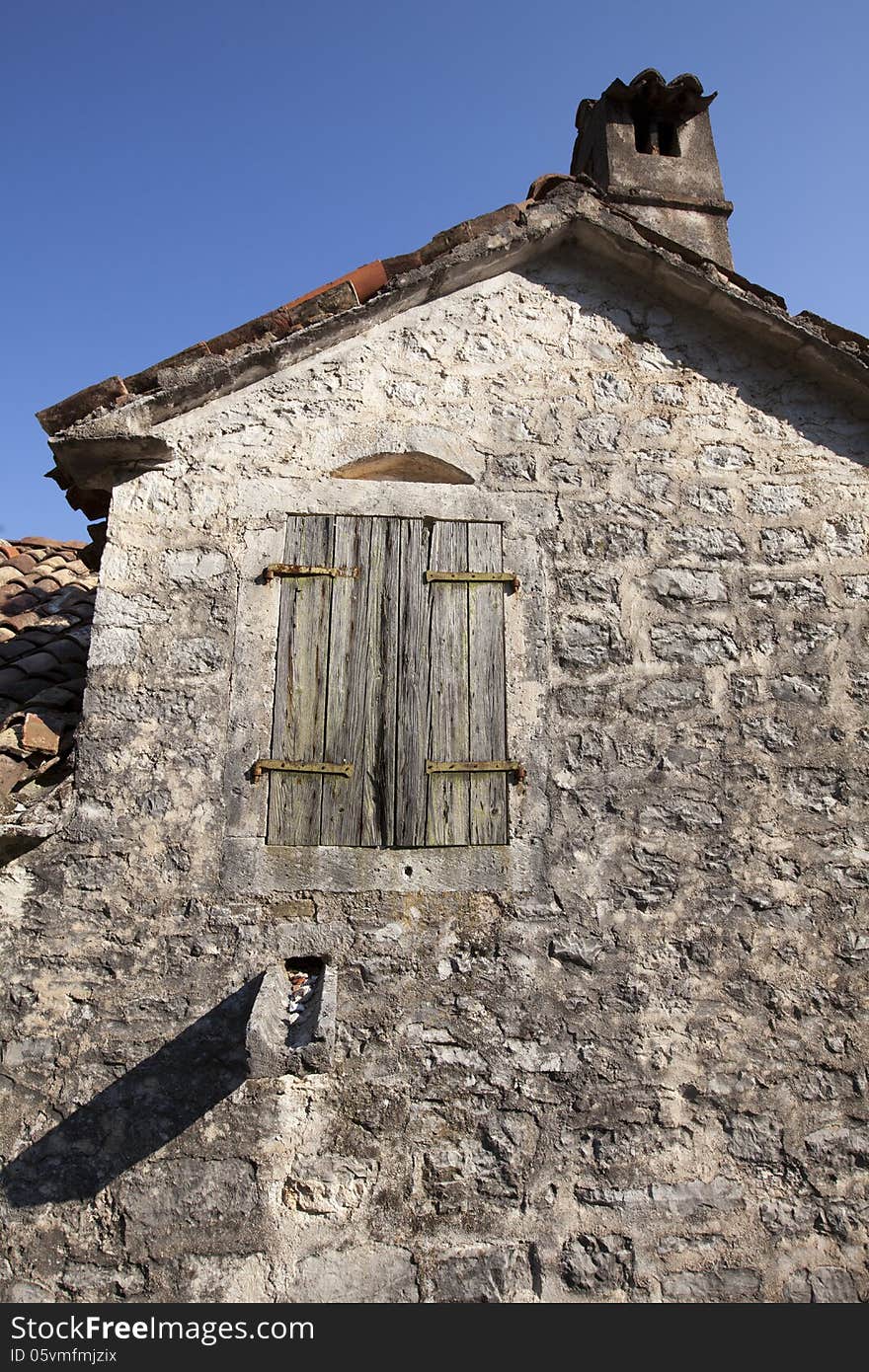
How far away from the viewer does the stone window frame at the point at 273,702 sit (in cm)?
380

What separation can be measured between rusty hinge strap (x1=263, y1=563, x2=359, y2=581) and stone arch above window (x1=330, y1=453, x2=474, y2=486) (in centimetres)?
49

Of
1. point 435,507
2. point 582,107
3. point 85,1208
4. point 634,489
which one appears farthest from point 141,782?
point 582,107

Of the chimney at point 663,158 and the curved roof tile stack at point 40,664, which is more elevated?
the chimney at point 663,158

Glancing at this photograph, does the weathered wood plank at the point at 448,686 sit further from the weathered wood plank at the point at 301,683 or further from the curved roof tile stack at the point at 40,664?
the curved roof tile stack at the point at 40,664

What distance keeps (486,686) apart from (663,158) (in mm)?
5093

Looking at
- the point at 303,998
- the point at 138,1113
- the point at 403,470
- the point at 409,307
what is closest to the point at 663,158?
the point at 409,307

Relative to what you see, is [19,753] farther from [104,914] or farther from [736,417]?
[736,417]

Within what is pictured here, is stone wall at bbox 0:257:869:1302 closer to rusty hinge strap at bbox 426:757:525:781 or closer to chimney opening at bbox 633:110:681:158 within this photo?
rusty hinge strap at bbox 426:757:525:781

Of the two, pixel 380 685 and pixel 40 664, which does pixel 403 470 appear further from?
pixel 40 664

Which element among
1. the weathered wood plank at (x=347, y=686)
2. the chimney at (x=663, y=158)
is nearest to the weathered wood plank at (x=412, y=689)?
the weathered wood plank at (x=347, y=686)

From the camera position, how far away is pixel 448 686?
4.15 m

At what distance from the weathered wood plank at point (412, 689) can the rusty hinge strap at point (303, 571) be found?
0.24m

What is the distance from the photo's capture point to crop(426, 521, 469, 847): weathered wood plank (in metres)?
3.94

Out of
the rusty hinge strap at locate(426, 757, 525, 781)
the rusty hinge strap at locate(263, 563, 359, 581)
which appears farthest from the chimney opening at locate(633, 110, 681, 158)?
the rusty hinge strap at locate(426, 757, 525, 781)
